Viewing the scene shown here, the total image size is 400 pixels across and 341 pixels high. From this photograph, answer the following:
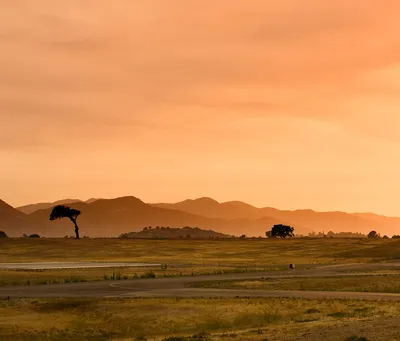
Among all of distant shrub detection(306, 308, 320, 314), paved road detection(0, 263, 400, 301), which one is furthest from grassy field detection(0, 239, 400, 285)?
distant shrub detection(306, 308, 320, 314)

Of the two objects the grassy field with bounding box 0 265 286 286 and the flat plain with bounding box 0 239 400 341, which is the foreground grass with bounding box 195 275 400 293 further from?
the grassy field with bounding box 0 265 286 286

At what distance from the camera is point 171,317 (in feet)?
177

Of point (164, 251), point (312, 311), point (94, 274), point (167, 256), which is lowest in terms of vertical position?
point (312, 311)

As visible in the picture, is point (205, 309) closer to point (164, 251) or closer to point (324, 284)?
point (324, 284)

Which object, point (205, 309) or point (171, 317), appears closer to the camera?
point (171, 317)

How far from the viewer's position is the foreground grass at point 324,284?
231ft

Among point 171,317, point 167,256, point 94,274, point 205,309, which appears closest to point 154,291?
point 205,309

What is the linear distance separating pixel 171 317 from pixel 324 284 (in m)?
24.4

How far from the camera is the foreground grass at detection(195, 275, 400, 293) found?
70.3 meters

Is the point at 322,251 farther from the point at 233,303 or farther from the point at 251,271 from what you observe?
the point at 233,303

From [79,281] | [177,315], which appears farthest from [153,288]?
[177,315]

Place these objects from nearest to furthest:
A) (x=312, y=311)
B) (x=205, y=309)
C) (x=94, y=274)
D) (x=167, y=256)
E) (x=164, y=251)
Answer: (x=312, y=311), (x=205, y=309), (x=94, y=274), (x=167, y=256), (x=164, y=251)

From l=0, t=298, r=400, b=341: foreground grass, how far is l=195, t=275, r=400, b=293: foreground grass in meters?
11.6

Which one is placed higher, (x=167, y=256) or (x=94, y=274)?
(x=167, y=256)
